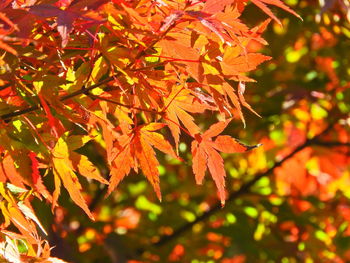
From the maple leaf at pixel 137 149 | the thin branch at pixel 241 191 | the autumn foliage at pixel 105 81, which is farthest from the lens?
the thin branch at pixel 241 191

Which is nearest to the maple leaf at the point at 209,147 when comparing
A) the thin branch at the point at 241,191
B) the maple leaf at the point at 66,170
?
the maple leaf at the point at 66,170

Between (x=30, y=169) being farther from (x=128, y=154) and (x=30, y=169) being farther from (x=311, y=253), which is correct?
(x=311, y=253)

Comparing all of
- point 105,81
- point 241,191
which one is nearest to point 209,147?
point 105,81

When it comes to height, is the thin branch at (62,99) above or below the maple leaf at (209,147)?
above

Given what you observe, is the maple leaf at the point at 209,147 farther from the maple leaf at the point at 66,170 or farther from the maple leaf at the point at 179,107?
the maple leaf at the point at 66,170

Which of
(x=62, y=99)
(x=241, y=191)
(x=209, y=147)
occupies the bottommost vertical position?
(x=241, y=191)

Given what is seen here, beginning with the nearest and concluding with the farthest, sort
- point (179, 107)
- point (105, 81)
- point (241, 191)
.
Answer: point (105, 81)
point (179, 107)
point (241, 191)

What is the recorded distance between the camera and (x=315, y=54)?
221 centimetres

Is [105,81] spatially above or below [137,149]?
above

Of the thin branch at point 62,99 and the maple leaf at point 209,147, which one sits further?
the maple leaf at point 209,147

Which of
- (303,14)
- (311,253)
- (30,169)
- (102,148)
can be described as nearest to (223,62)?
(30,169)

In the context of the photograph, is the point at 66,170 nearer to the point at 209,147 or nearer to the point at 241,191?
the point at 209,147

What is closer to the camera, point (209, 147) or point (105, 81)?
point (105, 81)

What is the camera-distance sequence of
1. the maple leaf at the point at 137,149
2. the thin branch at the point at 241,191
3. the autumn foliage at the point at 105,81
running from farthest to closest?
the thin branch at the point at 241,191 < the maple leaf at the point at 137,149 < the autumn foliage at the point at 105,81
